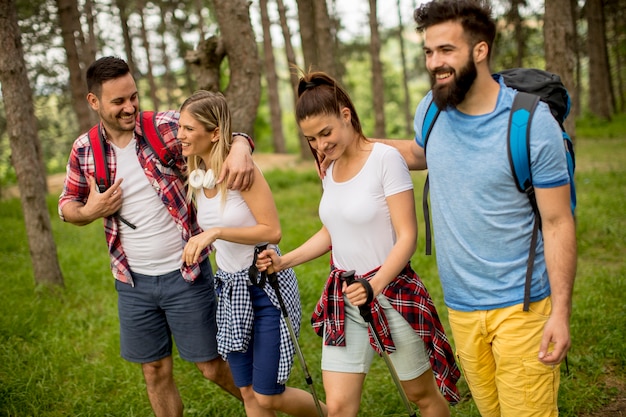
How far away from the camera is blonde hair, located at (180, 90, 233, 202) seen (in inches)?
135

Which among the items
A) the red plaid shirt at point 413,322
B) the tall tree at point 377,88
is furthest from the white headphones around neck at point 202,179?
the tall tree at point 377,88

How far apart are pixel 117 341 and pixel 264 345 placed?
2976mm

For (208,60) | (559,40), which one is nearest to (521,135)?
(208,60)

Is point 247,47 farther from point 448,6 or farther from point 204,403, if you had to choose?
point 448,6

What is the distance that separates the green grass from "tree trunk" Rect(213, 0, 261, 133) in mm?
1981

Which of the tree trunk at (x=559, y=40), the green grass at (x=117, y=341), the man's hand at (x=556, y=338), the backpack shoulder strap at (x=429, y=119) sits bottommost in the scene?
the green grass at (x=117, y=341)

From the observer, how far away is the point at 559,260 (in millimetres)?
2529

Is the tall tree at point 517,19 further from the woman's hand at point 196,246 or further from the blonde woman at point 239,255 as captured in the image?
the woman's hand at point 196,246

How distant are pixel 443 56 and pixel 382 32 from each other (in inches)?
1262

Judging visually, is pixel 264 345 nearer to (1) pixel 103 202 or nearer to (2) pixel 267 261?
(2) pixel 267 261

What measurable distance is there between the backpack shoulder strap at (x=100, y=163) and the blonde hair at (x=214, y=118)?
67 centimetres

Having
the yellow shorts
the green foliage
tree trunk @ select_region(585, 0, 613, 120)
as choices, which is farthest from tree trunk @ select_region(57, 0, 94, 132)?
tree trunk @ select_region(585, 0, 613, 120)

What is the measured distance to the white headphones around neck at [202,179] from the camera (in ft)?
11.3

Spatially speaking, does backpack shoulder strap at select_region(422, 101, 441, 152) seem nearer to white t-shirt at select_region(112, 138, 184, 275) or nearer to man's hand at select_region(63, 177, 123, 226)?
white t-shirt at select_region(112, 138, 184, 275)
